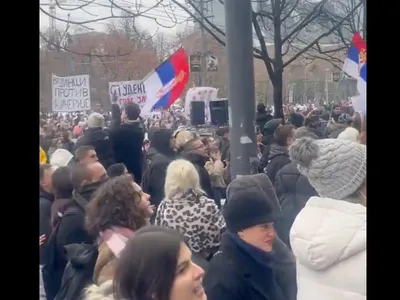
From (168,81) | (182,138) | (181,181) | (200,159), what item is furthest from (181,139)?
(181,181)

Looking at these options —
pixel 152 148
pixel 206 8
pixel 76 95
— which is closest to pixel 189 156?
pixel 152 148

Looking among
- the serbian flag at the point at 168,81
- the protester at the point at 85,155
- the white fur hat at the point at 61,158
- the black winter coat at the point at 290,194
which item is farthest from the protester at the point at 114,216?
the serbian flag at the point at 168,81

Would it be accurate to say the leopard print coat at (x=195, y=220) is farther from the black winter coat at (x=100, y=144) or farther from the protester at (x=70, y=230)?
the black winter coat at (x=100, y=144)

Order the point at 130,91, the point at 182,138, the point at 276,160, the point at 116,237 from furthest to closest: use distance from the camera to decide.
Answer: the point at 130,91 → the point at 182,138 → the point at 276,160 → the point at 116,237

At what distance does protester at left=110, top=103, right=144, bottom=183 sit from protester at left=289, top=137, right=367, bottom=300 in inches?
162

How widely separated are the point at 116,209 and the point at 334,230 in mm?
983

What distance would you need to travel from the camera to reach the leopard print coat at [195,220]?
3.30 meters

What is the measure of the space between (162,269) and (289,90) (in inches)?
653

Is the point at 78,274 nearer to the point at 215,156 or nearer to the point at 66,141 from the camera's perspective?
the point at 215,156

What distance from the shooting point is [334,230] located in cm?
234

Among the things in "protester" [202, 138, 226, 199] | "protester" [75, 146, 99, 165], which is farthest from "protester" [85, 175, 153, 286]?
"protester" [202, 138, 226, 199]

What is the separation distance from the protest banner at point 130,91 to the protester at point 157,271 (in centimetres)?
650

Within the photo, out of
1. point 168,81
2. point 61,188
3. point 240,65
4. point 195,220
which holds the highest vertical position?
point 168,81
